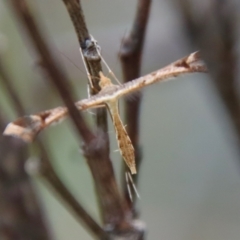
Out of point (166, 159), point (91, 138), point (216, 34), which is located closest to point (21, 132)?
point (91, 138)

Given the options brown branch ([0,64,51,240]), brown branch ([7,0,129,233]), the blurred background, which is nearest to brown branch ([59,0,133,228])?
brown branch ([7,0,129,233])

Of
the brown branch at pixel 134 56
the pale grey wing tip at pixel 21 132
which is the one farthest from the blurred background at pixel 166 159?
the pale grey wing tip at pixel 21 132

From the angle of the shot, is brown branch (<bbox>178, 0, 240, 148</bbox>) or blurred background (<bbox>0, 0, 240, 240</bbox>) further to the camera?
blurred background (<bbox>0, 0, 240, 240</bbox>)

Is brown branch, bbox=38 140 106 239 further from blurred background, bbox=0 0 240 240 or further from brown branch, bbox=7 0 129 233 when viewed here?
blurred background, bbox=0 0 240 240

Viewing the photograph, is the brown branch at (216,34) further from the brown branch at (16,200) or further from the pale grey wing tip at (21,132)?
the brown branch at (16,200)

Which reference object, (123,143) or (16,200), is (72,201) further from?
(16,200)
